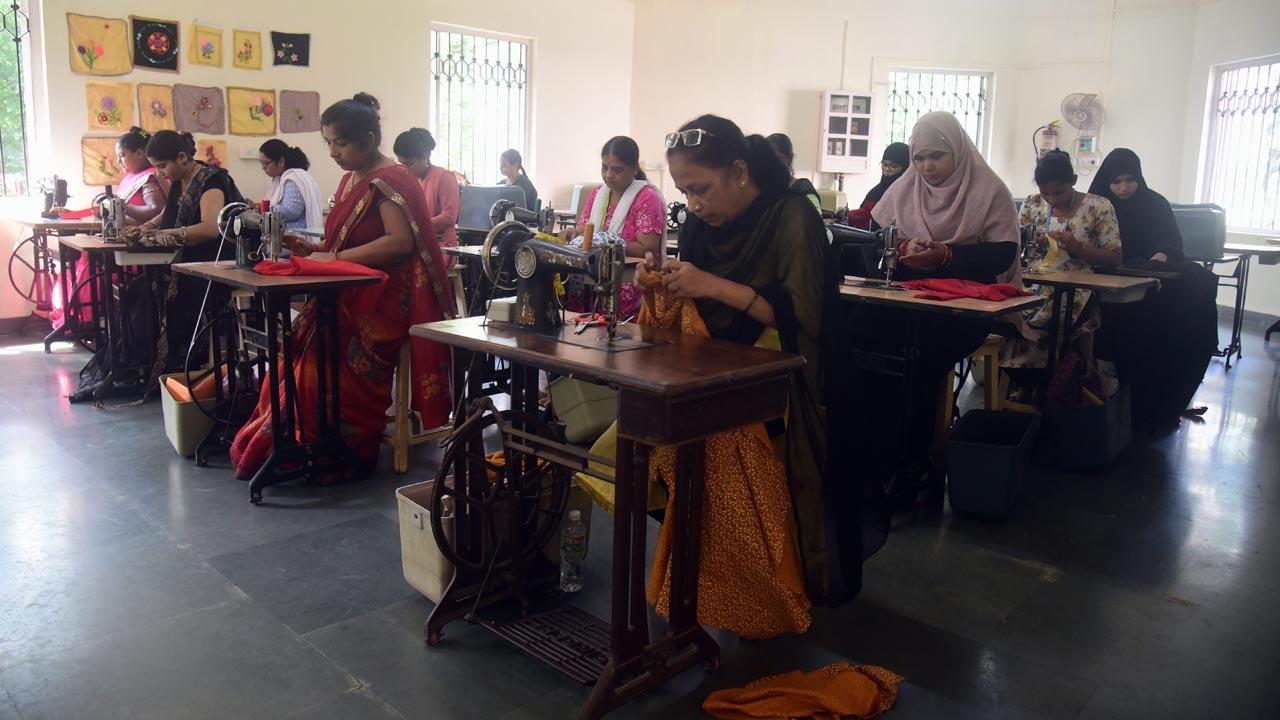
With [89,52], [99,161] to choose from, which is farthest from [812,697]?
[89,52]

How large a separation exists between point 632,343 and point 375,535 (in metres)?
1.39

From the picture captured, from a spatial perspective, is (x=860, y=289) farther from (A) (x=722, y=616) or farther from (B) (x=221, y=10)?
(B) (x=221, y=10)

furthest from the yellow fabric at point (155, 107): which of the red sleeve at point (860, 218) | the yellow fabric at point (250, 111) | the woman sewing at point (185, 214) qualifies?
the red sleeve at point (860, 218)

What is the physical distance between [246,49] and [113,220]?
2715 mm

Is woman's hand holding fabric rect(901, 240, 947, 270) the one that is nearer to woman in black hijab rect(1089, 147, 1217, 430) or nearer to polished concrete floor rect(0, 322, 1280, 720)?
polished concrete floor rect(0, 322, 1280, 720)

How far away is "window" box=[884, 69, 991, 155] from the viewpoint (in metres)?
10.7

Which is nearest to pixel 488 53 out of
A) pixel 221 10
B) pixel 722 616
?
pixel 221 10

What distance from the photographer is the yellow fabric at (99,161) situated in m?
6.18

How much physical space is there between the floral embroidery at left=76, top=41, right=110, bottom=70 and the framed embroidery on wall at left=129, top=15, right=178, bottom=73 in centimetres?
21

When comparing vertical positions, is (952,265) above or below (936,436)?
above

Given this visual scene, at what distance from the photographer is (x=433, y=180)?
5.46 meters

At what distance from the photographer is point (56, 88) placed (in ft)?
19.7

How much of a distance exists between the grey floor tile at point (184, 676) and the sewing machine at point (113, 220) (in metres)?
2.79

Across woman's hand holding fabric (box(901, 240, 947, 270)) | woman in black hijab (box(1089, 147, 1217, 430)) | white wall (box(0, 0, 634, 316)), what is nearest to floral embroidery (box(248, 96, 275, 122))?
white wall (box(0, 0, 634, 316))
